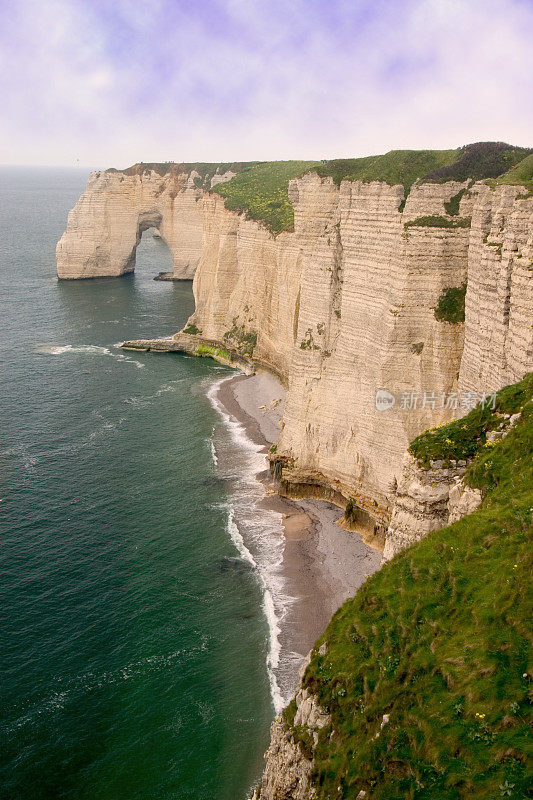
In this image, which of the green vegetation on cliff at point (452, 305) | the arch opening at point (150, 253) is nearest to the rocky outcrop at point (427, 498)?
the green vegetation on cliff at point (452, 305)

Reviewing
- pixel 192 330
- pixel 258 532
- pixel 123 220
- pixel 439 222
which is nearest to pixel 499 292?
pixel 439 222

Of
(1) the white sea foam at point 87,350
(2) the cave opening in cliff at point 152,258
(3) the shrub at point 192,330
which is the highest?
(2) the cave opening in cliff at point 152,258

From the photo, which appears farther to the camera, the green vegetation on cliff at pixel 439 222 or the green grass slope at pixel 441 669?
the green vegetation on cliff at pixel 439 222

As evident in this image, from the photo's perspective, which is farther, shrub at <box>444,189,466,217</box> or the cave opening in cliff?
the cave opening in cliff

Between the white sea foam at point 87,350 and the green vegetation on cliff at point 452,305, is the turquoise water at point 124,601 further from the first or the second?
the green vegetation on cliff at point 452,305

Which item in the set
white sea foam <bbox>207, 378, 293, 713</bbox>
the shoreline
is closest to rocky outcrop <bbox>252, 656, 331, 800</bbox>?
white sea foam <bbox>207, 378, 293, 713</bbox>

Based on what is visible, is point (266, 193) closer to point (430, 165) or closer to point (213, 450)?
point (213, 450)

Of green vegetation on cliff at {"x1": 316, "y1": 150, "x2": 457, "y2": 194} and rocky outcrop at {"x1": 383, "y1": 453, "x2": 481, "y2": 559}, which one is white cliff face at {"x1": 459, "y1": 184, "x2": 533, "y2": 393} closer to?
green vegetation on cliff at {"x1": 316, "y1": 150, "x2": 457, "y2": 194}
